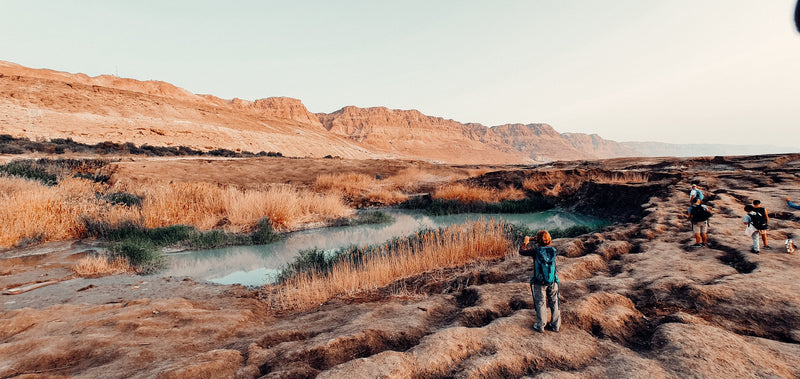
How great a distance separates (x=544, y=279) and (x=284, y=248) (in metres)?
8.03

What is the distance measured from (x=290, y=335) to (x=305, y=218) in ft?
30.3

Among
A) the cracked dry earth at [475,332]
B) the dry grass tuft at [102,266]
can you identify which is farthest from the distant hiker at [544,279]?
the dry grass tuft at [102,266]

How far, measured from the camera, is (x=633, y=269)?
15.8ft

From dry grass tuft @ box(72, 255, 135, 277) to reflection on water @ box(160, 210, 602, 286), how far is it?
0.72 metres

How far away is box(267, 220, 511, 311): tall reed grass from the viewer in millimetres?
5020

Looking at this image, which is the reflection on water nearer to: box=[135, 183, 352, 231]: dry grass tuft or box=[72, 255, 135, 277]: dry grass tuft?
box=[72, 255, 135, 277]: dry grass tuft

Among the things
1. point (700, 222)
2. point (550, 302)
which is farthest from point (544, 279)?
point (700, 222)

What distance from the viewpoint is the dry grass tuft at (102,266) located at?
6.36 metres

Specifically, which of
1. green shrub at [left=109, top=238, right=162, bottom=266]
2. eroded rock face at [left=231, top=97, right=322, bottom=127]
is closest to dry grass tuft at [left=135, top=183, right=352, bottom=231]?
green shrub at [left=109, top=238, right=162, bottom=266]

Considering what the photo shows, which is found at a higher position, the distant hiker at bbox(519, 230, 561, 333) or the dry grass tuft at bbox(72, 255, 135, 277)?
the distant hiker at bbox(519, 230, 561, 333)

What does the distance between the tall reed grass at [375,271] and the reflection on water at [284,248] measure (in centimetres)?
152

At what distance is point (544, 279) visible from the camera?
295cm

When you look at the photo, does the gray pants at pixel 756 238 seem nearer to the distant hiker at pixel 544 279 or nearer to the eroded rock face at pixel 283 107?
the distant hiker at pixel 544 279

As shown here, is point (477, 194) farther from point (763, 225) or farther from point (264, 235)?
point (763, 225)
